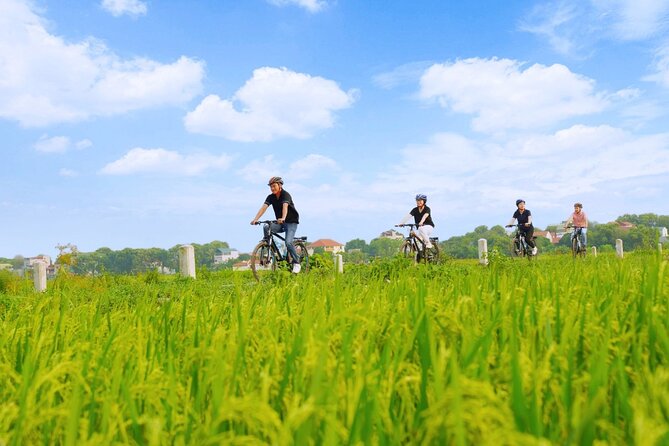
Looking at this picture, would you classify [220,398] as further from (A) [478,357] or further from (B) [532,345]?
(B) [532,345]

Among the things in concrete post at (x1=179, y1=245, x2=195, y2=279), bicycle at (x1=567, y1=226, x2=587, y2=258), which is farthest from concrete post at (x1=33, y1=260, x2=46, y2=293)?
bicycle at (x1=567, y1=226, x2=587, y2=258)

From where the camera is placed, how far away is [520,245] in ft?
65.6

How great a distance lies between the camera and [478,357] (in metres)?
2.10

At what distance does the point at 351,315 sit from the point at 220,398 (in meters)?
0.88

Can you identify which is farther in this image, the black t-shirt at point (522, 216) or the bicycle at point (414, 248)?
the black t-shirt at point (522, 216)

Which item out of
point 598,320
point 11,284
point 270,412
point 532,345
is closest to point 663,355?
point 598,320

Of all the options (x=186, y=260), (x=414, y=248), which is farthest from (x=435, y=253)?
(x=186, y=260)

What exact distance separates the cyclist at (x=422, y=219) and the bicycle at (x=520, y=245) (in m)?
5.11

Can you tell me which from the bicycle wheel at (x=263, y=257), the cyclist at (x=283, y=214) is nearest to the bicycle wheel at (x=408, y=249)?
the cyclist at (x=283, y=214)

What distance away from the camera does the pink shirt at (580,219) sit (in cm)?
2112

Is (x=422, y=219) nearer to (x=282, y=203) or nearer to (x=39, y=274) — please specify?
(x=282, y=203)

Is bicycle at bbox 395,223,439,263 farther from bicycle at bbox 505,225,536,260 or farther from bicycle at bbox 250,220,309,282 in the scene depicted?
bicycle at bbox 505,225,536,260

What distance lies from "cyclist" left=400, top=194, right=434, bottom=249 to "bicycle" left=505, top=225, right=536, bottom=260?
5110mm

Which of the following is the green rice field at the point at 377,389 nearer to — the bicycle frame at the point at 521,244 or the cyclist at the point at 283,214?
the cyclist at the point at 283,214
